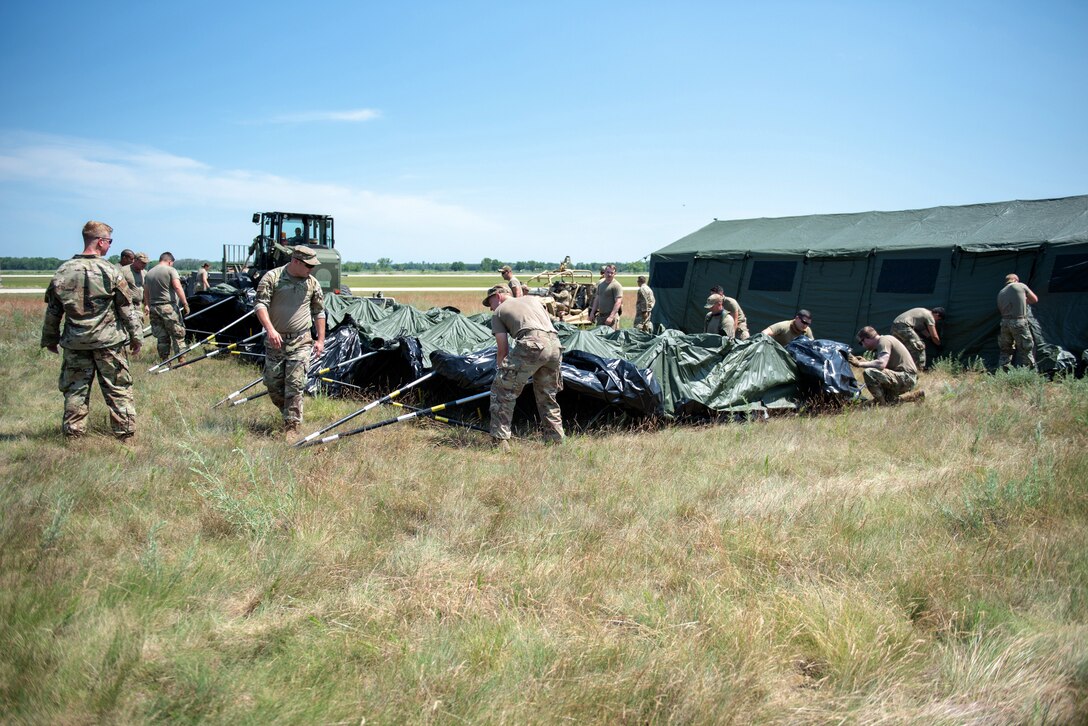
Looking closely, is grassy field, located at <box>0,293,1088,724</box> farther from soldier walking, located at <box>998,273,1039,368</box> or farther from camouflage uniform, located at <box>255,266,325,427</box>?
soldier walking, located at <box>998,273,1039,368</box>

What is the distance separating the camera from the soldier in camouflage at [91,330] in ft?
18.2

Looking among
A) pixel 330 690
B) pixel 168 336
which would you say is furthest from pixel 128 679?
pixel 168 336

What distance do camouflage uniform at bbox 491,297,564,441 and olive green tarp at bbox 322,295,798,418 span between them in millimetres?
961

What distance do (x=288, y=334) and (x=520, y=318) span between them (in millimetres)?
2148

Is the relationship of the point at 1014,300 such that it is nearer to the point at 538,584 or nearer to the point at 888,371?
the point at 888,371

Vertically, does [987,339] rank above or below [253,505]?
above

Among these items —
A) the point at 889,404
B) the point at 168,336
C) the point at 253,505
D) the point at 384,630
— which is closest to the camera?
the point at 384,630

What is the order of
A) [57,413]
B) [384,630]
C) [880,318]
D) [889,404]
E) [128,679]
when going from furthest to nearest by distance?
[880,318] < [889,404] < [57,413] < [384,630] < [128,679]

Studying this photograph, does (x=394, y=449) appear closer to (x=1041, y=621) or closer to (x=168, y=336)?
(x=1041, y=621)

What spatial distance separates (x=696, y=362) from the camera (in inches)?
287

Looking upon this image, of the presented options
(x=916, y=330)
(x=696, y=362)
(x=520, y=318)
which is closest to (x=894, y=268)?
(x=916, y=330)

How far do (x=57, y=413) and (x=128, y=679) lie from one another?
216 inches

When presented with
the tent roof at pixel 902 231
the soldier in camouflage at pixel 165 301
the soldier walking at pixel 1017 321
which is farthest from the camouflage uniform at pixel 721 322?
the soldier in camouflage at pixel 165 301

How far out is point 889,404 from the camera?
7.98 meters
